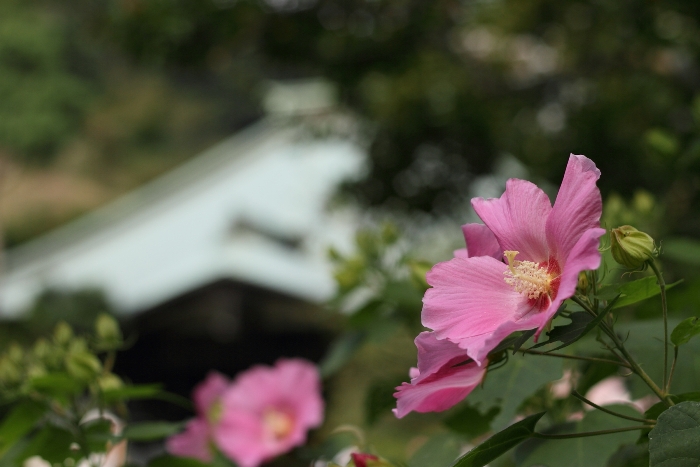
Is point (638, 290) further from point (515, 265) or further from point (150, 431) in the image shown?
point (150, 431)

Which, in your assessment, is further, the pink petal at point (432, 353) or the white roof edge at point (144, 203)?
the white roof edge at point (144, 203)

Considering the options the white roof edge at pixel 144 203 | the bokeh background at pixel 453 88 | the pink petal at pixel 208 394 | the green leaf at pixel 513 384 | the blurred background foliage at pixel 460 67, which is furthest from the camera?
the white roof edge at pixel 144 203

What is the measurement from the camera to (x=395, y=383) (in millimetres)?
728

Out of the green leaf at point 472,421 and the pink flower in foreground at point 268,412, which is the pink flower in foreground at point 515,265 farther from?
the pink flower in foreground at point 268,412

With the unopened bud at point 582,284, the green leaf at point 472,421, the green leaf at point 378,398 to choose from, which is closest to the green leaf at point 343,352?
the green leaf at point 378,398

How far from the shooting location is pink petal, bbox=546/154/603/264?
0.32 metres

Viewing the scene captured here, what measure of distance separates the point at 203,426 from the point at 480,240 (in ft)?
1.72

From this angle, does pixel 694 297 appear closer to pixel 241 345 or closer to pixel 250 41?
pixel 250 41

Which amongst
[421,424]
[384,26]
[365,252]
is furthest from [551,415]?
[421,424]

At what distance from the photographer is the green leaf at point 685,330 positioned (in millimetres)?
356

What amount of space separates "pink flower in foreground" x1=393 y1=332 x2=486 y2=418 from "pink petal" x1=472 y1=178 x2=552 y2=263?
55 millimetres

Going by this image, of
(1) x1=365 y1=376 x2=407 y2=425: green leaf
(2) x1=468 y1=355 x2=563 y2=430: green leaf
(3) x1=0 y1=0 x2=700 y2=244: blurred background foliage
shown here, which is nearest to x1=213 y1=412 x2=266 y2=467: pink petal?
(1) x1=365 y1=376 x2=407 y2=425: green leaf

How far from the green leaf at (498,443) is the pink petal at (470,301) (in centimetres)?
5

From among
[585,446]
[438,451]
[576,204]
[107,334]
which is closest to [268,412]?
[107,334]
